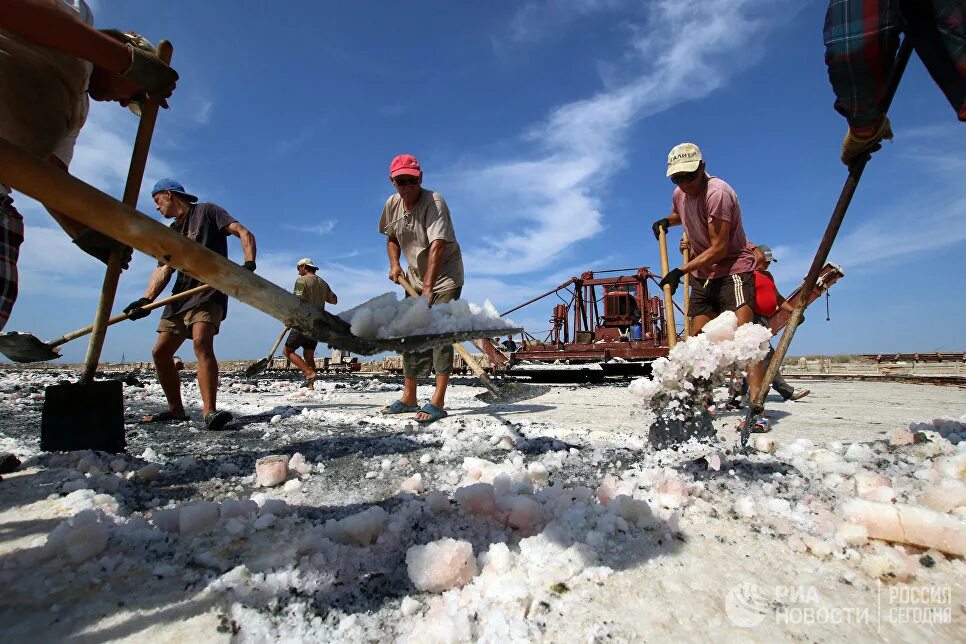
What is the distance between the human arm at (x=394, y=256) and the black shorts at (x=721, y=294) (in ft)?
7.80

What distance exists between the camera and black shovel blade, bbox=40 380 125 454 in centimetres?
220

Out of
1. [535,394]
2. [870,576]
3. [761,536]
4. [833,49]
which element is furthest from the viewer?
[535,394]

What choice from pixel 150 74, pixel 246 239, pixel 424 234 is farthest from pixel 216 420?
pixel 150 74

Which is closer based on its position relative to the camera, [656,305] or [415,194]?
[415,194]

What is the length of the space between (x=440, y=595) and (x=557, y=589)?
264 millimetres

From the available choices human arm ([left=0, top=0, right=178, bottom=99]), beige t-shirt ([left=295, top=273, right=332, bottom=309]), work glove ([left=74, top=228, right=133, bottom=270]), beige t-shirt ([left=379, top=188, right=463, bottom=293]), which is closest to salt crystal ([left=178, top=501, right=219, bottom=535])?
human arm ([left=0, top=0, right=178, bottom=99])

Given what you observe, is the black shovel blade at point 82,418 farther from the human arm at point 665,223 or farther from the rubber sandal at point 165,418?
the human arm at point 665,223

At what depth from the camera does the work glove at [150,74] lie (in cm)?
176

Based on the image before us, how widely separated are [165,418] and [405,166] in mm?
2625

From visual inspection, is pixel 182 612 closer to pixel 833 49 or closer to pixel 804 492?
pixel 804 492

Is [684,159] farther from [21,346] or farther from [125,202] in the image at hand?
[21,346]

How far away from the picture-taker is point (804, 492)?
1566 mm

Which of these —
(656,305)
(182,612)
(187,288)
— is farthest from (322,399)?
(656,305)

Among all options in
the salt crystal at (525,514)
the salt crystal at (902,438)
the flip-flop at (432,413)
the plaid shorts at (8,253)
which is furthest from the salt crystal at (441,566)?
the flip-flop at (432,413)
